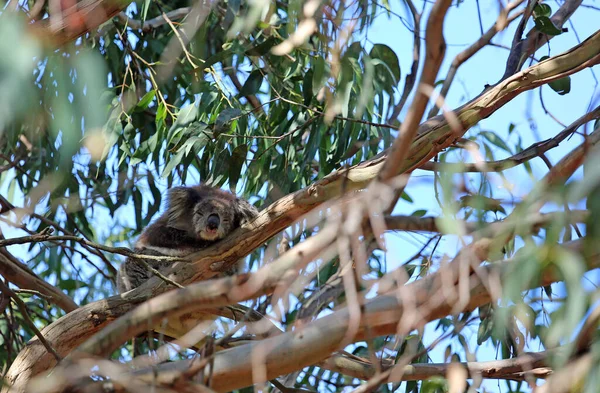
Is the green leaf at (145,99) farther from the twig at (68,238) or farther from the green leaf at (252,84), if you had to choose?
the twig at (68,238)

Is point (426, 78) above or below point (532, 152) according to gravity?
below

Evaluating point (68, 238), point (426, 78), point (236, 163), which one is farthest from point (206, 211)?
point (426, 78)

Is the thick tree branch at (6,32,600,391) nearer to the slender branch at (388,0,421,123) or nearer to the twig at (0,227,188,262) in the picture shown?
the twig at (0,227,188,262)

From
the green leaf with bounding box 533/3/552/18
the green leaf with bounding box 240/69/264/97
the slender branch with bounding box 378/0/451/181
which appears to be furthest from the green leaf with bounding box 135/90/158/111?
the slender branch with bounding box 378/0/451/181

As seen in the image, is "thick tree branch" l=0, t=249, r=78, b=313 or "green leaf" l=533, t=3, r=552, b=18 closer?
"green leaf" l=533, t=3, r=552, b=18

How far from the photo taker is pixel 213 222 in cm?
376

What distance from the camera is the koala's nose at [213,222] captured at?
3744 mm

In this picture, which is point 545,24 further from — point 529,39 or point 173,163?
point 173,163

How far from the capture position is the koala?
3869mm

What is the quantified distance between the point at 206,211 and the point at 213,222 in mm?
254

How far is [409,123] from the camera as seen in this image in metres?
1.64

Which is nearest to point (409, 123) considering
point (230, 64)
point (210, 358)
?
point (210, 358)

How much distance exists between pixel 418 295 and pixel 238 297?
0.49 metres

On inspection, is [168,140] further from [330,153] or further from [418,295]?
[418,295]
